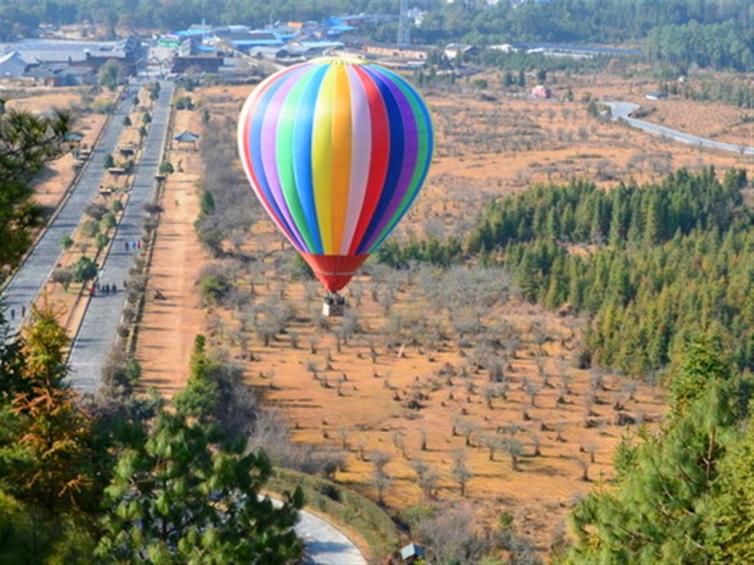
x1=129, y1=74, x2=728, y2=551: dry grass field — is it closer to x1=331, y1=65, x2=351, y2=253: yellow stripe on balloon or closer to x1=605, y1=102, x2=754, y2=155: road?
x1=331, y1=65, x2=351, y2=253: yellow stripe on balloon

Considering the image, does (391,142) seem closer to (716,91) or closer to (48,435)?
(48,435)

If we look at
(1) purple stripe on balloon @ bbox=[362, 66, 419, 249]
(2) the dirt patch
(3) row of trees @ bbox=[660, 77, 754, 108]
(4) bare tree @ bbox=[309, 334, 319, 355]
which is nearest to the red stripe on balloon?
(1) purple stripe on balloon @ bbox=[362, 66, 419, 249]

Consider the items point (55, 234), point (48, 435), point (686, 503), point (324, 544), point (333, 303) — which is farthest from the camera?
point (55, 234)

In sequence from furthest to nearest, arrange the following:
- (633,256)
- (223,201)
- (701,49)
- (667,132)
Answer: (701,49)
(667,132)
(223,201)
(633,256)

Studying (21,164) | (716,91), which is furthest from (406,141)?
(716,91)

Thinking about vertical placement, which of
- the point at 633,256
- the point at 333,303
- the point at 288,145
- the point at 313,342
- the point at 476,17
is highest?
the point at 288,145

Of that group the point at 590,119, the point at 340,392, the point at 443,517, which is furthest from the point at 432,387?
the point at 590,119

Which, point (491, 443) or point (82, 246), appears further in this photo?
point (82, 246)
